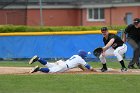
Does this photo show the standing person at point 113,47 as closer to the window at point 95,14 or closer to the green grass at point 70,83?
the green grass at point 70,83

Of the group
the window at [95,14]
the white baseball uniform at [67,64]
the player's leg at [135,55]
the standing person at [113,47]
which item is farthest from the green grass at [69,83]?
the window at [95,14]

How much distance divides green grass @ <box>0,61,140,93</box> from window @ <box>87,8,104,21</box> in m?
32.3

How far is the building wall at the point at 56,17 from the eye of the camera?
A: 44.9 meters

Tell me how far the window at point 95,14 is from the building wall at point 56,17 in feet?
3.14

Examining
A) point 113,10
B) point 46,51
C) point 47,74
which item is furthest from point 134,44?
point 113,10

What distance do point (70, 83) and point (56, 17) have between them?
33.2m

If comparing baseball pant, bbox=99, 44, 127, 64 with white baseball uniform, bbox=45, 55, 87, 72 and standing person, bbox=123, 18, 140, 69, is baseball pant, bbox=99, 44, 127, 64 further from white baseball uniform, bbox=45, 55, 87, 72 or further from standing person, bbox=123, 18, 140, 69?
standing person, bbox=123, 18, 140, 69

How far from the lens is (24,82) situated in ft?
42.1

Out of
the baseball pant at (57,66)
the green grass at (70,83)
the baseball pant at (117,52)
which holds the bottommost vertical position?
the green grass at (70,83)

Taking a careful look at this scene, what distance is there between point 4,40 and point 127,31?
8.60 metres

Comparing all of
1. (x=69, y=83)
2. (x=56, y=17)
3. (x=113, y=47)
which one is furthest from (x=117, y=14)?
(x=69, y=83)

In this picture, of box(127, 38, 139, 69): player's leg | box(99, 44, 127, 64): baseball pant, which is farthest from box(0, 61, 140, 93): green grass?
box(127, 38, 139, 69): player's leg

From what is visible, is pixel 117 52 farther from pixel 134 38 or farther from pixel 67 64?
pixel 134 38

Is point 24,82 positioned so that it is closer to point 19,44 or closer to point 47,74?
point 47,74
